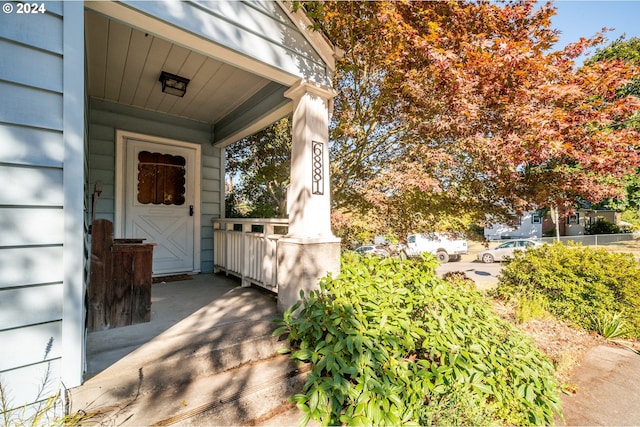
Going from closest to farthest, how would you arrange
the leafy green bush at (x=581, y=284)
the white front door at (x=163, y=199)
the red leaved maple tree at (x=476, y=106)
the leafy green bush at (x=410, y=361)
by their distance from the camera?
1. the leafy green bush at (x=410, y=361)
2. the red leaved maple tree at (x=476, y=106)
3. the leafy green bush at (x=581, y=284)
4. the white front door at (x=163, y=199)

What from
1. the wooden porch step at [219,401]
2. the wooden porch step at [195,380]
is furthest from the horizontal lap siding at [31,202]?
the wooden porch step at [219,401]

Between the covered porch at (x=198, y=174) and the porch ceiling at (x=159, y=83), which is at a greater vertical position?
the porch ceiling at (x=159, y=83)

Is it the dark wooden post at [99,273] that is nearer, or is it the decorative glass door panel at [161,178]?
the dark wooden post at [99,273]

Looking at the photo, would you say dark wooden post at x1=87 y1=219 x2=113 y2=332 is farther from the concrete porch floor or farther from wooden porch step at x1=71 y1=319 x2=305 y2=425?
wooden porch step at x1=71 y1=319 x2=305 y2=425

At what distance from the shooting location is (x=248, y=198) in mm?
6207

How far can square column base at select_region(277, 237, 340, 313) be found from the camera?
7.73ft

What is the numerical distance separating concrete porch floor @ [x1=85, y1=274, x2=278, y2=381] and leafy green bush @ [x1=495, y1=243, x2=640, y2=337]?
376 centimetres

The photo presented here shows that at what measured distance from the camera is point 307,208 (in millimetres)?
2496

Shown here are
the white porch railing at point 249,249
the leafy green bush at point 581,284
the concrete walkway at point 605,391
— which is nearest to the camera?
the concrete walkway at point 605,391

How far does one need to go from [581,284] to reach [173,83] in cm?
571

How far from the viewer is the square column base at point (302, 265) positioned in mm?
2355

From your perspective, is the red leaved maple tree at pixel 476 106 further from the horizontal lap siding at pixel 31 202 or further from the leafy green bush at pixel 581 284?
the horizontal lap siding at pixel 31 202

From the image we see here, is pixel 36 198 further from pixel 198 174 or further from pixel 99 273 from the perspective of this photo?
pixel 198 174

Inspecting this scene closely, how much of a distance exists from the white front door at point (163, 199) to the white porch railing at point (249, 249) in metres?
0.42
